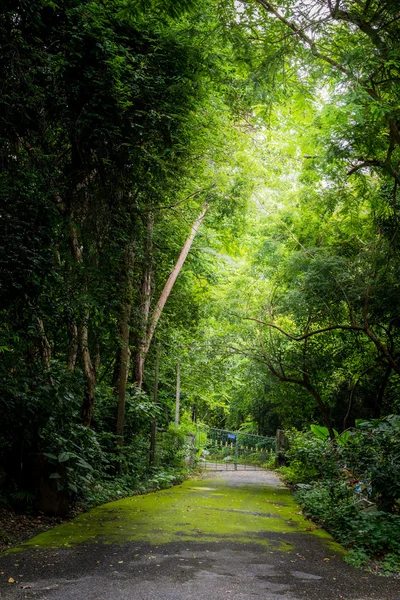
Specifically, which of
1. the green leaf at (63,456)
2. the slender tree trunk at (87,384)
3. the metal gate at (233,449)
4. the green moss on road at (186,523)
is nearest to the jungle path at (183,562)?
the green moss on road at (186,523)

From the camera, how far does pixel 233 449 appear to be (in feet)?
66.7

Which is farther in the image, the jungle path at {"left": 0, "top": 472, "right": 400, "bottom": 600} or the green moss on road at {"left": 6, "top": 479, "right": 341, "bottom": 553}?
the green moss on road at {"left": 6, "top": 479, "right": 341, "bottom": 553}

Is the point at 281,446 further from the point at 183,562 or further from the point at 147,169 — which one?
the point at 183,562

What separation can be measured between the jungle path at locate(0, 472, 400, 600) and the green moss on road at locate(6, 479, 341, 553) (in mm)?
13

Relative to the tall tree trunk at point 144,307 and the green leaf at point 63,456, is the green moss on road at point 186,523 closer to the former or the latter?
the green leaf at point 63,456

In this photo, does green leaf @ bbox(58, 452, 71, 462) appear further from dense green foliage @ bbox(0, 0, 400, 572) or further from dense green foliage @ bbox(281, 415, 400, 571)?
dense green foliage @ bbox(281, 415, 400, 571)

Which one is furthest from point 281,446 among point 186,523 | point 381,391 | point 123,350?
point 186,523

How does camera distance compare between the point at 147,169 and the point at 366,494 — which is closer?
the point at 366,494

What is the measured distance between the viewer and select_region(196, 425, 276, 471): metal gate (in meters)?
19.1

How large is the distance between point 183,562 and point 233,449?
16632 millimetres

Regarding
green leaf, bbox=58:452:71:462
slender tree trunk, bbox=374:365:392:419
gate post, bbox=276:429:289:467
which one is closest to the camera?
green leaf, bbox=58:452:71:462

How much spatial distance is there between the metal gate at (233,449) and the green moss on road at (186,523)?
985 centimetres

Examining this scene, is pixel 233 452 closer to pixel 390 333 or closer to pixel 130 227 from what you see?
pixel 390 333

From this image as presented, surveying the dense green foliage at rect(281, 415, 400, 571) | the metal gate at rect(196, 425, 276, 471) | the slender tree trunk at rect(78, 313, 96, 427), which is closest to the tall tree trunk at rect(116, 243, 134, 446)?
the slender tree trunk at rect(78, 313, 96, 427)
